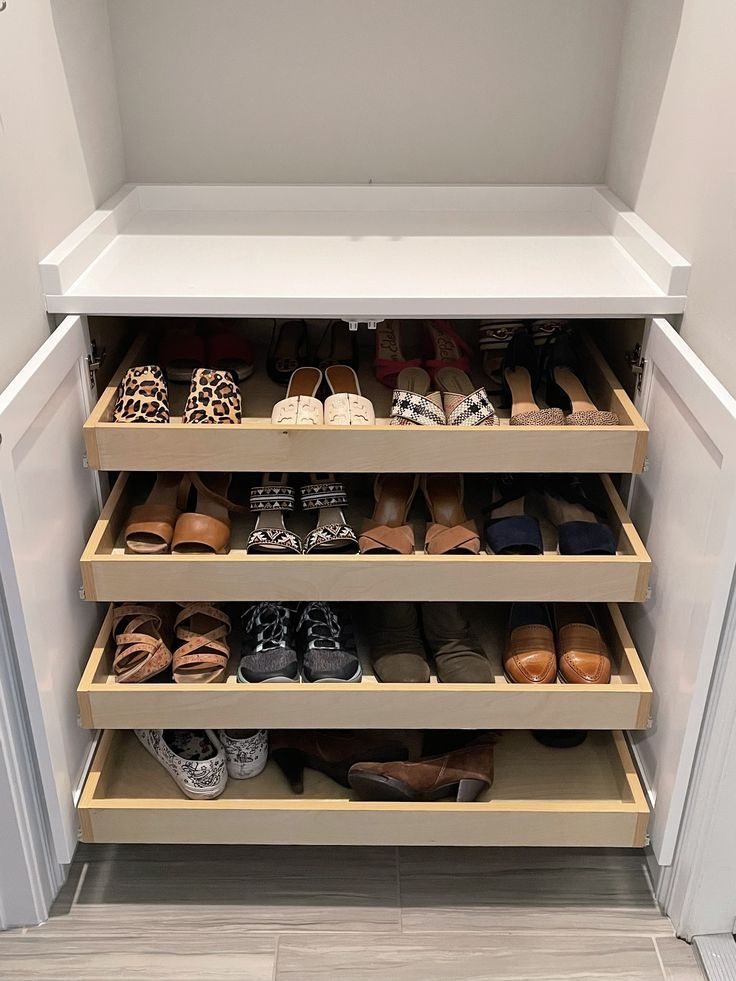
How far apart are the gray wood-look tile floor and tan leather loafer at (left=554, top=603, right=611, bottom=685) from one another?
37cm

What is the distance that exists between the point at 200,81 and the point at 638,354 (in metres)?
0.96

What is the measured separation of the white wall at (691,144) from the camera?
4.05 ft

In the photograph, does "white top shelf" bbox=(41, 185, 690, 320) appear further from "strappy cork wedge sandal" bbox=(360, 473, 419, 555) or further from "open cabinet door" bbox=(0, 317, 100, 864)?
"strappy cork wedge sandal" bbox=(360, 473, 419, 555)

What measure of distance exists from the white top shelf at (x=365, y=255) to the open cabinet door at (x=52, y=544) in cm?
16

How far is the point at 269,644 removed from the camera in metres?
1.50

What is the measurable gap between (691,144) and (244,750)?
1172 mm

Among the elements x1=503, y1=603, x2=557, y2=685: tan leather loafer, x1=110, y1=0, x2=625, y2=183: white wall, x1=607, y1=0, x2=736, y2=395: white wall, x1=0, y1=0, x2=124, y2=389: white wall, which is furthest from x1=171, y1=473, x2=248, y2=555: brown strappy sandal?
x1=607, y1=0, x2=736, y2=395: white wall

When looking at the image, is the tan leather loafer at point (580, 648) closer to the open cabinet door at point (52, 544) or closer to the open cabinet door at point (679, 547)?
the open cabinet door at point (679, 547)

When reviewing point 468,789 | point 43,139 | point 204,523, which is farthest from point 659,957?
point 43,139

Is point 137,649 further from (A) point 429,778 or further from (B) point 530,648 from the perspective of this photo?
(B) point 530,648

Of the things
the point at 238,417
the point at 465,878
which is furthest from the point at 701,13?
the point at 465,878

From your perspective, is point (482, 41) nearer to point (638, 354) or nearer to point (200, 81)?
point (200, 81)

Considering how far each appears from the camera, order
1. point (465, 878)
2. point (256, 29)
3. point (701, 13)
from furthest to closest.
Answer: point (256, 29), point (465, 878), point (701, 13)

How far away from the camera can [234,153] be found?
5.83 ft
